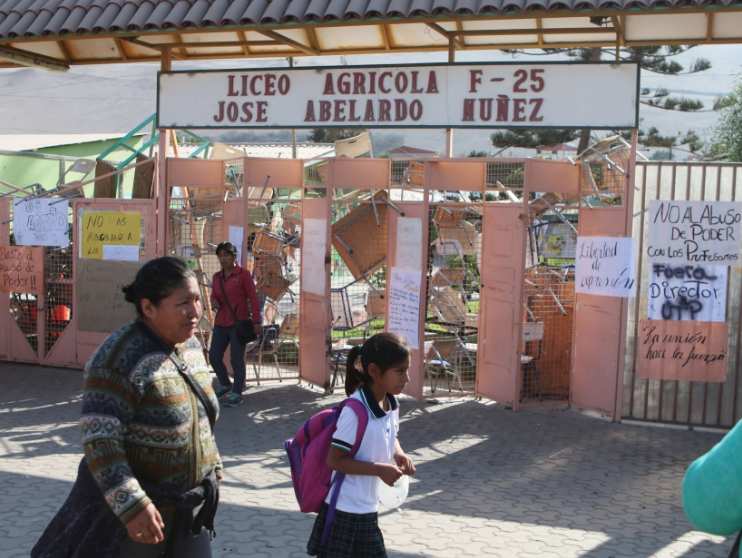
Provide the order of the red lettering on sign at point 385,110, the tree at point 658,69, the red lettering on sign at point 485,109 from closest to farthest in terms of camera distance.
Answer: the red lettering on sign at point 485,109 → the red lettering on sign at point 385,110 → the tree at point 658,69

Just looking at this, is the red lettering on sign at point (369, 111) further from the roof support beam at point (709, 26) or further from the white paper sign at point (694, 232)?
the roof support beam at point (709, 26)

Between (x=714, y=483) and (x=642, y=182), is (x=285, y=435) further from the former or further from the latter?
(x=714, y=483)

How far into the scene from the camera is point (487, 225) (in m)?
8.56

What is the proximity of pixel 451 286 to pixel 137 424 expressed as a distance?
20.2 ft

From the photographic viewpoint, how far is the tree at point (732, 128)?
20841 mm

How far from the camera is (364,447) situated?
3.28 m

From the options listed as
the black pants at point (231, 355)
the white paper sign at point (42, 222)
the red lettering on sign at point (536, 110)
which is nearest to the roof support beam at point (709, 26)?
the red lettering on sign at point (536, 110)

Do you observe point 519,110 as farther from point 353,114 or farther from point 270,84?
point 270,84

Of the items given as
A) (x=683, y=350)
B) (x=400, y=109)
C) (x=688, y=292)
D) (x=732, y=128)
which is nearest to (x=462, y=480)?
(x=683, y=350)

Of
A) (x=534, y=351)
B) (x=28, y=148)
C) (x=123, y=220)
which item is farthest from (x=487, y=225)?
(x=28, y=148)

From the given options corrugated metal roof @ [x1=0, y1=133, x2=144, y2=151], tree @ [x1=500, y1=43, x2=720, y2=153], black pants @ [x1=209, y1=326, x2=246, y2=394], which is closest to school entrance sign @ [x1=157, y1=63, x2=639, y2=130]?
black pants @ [x1=209, y1=326, x2=246, y2=394]

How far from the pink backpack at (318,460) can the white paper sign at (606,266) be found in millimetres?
5020

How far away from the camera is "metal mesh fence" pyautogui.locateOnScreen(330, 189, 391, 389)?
29.1ft

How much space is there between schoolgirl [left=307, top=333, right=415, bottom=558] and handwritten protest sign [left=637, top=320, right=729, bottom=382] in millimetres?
4990
